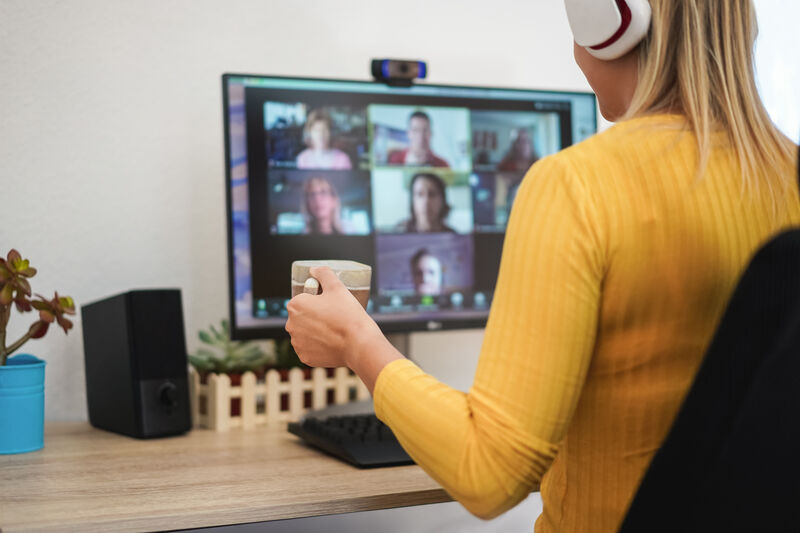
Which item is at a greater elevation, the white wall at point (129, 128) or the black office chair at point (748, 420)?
the white wall at point (129, 128)

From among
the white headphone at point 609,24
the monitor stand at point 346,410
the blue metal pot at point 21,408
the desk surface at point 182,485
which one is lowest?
Result: the monitor stand at point 346,410

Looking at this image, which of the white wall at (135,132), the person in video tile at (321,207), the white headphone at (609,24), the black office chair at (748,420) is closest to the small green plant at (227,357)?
the white wall at (135,132)

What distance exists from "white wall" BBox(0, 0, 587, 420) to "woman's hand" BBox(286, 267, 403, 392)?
2.48 ft

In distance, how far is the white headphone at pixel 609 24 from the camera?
72 cm

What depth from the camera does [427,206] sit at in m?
1.44

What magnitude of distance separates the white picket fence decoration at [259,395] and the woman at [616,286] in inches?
25.5

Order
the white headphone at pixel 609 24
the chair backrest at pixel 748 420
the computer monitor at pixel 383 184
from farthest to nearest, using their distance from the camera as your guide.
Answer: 1. the computer monitor at pixel 383 184
2. the white headphone at pixel 609 24
3. the chair backrest at pixel 748 420

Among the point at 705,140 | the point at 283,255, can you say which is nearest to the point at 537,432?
the point at 705,140

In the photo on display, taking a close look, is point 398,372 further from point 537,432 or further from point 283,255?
point 283,255

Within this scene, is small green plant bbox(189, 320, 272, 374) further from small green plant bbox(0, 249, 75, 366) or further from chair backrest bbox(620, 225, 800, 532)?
chair backrest bbox(620, 225, 800, 532)

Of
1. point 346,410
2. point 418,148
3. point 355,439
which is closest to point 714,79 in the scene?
point 355,439

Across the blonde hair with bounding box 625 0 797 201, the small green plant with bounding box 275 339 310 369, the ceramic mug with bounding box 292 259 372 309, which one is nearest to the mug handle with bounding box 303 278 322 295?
the ceramic mug with bounding box 292 259 372 309

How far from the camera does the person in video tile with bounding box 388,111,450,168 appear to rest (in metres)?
1.43

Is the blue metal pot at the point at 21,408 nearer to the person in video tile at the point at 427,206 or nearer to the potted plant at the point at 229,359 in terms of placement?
the potted plant at the point at 229,359
